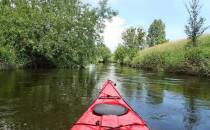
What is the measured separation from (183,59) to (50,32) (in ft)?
49.9

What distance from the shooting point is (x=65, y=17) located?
39.2m

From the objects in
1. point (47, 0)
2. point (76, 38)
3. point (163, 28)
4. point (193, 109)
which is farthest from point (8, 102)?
point (163, 28)

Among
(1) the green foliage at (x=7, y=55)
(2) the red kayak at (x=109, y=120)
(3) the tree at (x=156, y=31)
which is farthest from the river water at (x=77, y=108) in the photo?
(3) the tree at (x=156, y=31)

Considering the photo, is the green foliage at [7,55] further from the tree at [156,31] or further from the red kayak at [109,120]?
the tree at [156,31]

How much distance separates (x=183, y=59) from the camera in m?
35.8

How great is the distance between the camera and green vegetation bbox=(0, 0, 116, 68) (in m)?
35.4

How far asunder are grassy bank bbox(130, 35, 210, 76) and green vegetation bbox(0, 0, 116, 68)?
29.3 feet

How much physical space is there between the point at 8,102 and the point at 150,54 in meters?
38.1

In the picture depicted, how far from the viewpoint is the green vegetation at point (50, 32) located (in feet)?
116

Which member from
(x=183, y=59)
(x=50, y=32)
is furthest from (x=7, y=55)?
(x=183, y=59)

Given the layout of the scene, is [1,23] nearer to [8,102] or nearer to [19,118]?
[8,102]

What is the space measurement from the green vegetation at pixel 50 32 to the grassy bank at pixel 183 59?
8.93 metres

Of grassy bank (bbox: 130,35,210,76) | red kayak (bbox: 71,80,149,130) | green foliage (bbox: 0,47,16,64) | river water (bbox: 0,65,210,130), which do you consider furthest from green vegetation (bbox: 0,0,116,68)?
red kayak (bbox: 71,80,149,130)

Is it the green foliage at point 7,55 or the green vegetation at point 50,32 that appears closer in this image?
the green foliage at point 7,55
